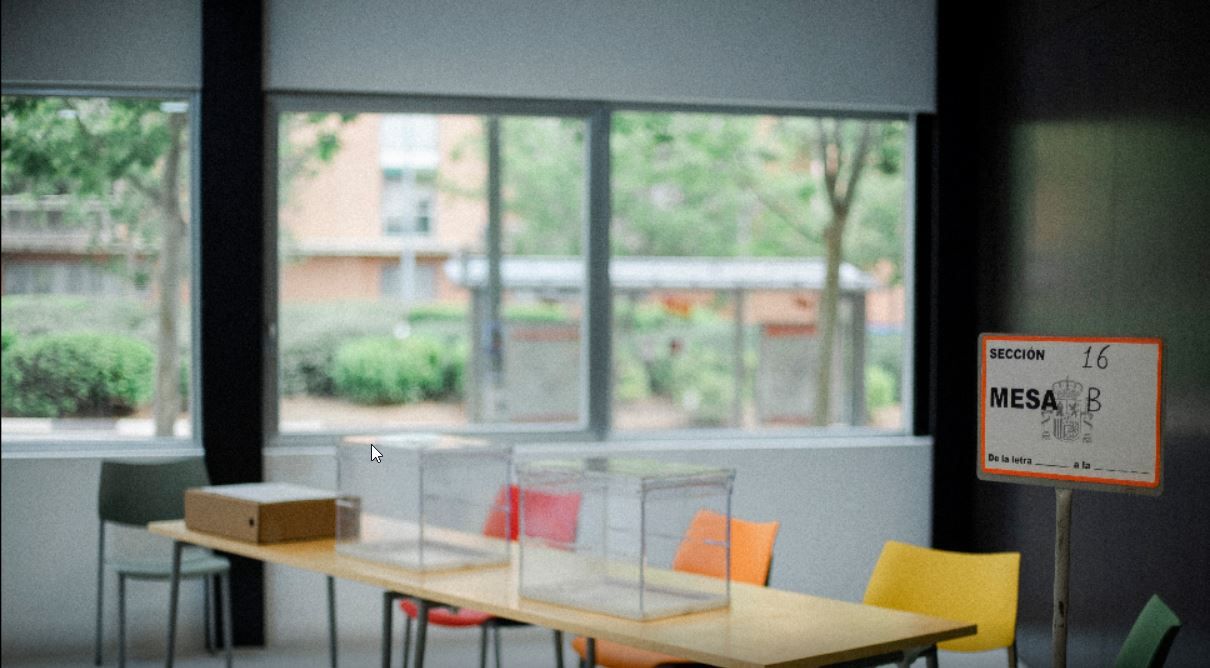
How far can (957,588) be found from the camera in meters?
4.01

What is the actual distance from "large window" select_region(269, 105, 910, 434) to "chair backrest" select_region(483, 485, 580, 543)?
50.4 inches

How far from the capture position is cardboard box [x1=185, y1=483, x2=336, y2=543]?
455 cm

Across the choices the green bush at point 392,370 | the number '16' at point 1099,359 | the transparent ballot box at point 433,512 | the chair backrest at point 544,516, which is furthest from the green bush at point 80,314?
the number '16' at point 1099,359

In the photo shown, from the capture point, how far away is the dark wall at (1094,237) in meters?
4.60

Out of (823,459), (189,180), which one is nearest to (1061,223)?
(823,459)

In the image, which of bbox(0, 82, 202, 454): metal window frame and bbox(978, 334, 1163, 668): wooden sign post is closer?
bbox(978, 334, 1163, 668): wooden sign post

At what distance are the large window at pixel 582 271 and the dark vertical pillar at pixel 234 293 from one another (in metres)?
0.21

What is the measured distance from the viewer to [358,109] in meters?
6.23

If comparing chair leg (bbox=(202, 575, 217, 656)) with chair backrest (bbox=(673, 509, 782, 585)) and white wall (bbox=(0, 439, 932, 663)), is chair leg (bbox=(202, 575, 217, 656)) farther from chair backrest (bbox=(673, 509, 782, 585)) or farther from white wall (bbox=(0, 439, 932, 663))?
chair backrest (bbox=(673, 509, 782, 585))

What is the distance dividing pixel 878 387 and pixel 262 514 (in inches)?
132

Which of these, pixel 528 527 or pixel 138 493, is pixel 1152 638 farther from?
pixel 138 493

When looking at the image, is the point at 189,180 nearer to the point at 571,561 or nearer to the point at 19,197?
the point at 19,197

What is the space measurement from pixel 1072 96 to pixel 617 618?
128 inches

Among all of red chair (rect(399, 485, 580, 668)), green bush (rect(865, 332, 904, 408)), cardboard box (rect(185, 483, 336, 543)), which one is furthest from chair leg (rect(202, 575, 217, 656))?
green bush (rect(865, 332, 904, 408))
